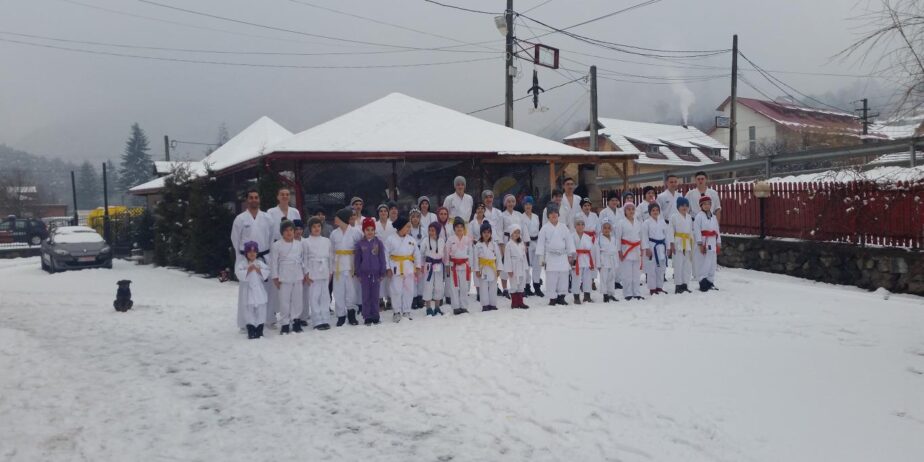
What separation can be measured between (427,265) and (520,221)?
197cm

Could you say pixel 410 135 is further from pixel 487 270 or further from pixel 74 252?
pixel 74 252

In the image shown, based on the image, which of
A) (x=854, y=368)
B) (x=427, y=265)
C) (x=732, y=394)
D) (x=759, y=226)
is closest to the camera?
(x=732, y=394)

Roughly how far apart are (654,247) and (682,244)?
479 mm

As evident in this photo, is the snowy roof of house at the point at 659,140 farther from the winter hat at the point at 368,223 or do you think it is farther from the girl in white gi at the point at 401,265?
the winter hat at the point at 368,223

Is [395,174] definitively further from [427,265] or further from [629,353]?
[629,353]

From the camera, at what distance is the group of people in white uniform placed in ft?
28.1

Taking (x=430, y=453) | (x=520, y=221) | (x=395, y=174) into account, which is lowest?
(x=430, y=453)

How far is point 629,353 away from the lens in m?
6.30

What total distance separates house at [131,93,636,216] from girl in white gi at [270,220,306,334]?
608cm

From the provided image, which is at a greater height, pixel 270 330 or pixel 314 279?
pixel 314 279

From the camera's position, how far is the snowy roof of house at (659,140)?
1682 inches

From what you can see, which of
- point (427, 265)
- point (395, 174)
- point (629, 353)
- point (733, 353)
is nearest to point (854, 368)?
point (733, 353)

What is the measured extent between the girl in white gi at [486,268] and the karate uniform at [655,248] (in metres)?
2.64

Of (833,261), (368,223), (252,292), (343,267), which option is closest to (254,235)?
(252,292)
